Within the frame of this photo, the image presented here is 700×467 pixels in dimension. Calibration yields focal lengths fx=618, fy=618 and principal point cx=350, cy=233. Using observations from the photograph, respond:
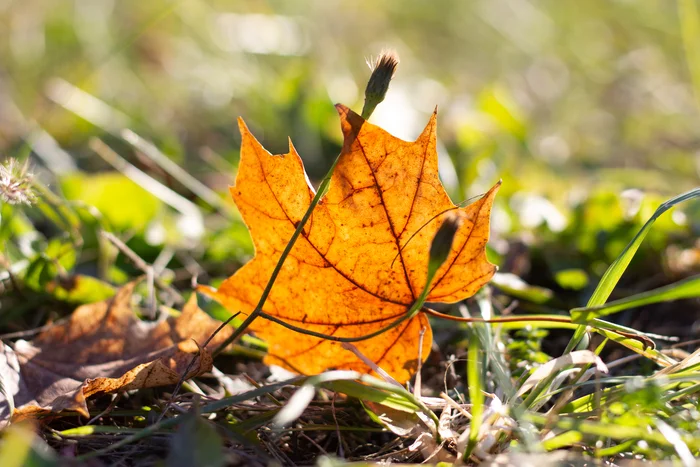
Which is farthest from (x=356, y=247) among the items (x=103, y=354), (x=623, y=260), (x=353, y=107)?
(x=353, y=107)

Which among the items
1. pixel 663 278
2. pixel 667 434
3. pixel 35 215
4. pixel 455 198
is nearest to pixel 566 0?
pixel 455 198

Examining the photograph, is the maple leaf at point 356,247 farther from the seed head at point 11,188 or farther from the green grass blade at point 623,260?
the seed head at point 11,188

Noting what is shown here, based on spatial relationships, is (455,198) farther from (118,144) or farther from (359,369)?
(118,144)

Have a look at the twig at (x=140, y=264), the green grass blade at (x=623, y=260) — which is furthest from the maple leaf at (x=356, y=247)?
the twig at (x=140, y=264)

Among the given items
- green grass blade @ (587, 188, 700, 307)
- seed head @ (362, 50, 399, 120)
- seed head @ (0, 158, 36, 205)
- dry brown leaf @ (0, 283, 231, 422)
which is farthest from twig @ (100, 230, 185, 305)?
green grass blade @ (587, 188, 700, 307)

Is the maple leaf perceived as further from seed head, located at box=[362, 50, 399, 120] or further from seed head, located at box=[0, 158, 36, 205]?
seed head, located at box=[0, 158, 36, 205]

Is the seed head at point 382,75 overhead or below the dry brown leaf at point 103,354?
overhead

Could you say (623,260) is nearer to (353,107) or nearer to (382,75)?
(382,75)

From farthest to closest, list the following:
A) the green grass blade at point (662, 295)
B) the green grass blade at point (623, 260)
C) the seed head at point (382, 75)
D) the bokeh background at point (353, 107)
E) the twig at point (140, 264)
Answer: the bokeh background at point (353, 107), the twig at point (140, 264), the green grass blade at point (623, 260), the seed head at point (382, 75), the green grass blade at point (662, 295)
